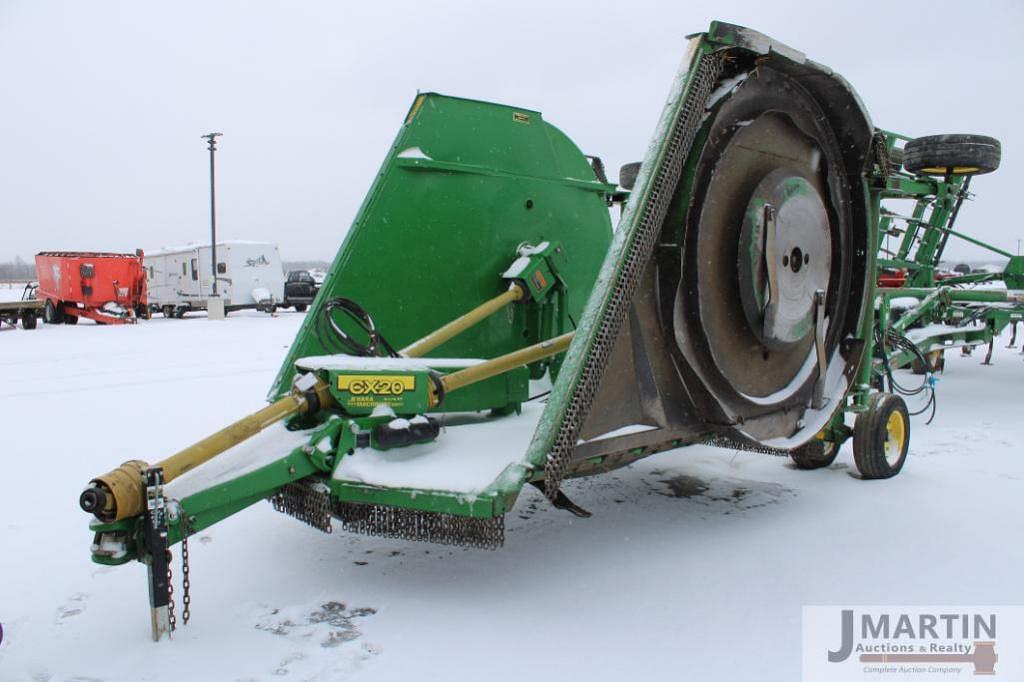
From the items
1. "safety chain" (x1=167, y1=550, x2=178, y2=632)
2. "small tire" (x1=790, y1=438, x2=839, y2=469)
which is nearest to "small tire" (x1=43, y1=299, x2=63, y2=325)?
"small tire" (x1=790, y1=438, x2=839, y2=469)

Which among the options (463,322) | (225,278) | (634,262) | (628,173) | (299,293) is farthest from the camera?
(299,293)

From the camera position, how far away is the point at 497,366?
400 centimetres

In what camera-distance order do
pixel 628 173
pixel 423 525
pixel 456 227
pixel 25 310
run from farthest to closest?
pixel 25 310 → pixel 628 173 → pixel 456 227 → pixel 423 525

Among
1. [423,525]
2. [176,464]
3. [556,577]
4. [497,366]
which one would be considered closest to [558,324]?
[497,366]

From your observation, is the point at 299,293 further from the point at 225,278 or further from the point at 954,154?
the point at 954,154

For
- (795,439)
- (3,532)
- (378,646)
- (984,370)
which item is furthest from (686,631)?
(984,370)

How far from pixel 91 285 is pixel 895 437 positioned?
2117 cm

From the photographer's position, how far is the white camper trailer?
1027 inches

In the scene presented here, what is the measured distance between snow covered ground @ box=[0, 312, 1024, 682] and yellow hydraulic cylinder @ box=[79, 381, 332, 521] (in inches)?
20.0

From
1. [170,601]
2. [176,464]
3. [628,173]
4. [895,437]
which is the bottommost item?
[170,601]

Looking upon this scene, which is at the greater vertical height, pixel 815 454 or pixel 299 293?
pixel 299 293

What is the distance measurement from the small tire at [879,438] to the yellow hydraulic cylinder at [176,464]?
331 cm

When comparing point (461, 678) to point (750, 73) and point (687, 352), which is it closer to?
point (687, 352)

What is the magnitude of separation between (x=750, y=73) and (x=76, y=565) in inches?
150
